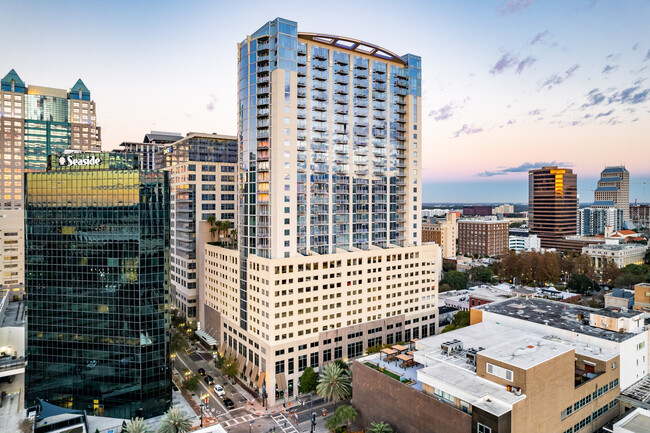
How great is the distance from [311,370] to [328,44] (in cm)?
6945

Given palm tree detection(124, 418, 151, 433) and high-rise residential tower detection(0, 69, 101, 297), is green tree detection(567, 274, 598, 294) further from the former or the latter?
high-rise residential tower detection(0, 69, 101, 297)

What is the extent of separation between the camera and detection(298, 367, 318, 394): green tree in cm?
7481

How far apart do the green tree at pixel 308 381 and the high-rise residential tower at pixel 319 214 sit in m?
2.75

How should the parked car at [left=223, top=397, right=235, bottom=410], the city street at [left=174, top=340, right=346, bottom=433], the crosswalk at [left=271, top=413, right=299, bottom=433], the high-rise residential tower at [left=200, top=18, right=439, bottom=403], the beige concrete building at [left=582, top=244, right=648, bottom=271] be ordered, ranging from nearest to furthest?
the crosswalk at [left=271, top=413, right=299, bottom=433] < the city street at [left=174, top=340, right=346, bottom=433] < the parked car at [left=223, top=397, right=235, bottom=410] < the high-rise residential tower at [left=200, top=18, right=439, bottom=403] < the beige concrete building at [left=582, top=244, right=648, bottom=271]

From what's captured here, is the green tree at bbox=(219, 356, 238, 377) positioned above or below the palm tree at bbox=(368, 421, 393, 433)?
below

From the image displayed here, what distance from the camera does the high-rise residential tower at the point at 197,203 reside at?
11081 centimetres

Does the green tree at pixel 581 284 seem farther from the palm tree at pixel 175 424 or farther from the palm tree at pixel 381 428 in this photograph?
the palm tree at pixel 175 424

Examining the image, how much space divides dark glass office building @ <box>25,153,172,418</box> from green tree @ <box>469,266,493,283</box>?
13504 centimetres

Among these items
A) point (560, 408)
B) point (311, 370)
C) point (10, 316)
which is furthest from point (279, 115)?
point (10, 316)

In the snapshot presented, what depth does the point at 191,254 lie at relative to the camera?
113312mm

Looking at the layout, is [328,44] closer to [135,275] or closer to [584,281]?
[135,275]

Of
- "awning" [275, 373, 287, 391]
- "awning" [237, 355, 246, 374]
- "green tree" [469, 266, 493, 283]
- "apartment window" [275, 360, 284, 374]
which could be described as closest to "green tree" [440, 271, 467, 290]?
"green tree" [469, 266, 493, 283]

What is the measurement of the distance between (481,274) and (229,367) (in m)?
120

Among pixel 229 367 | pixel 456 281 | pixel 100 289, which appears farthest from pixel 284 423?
pixel 456 281
